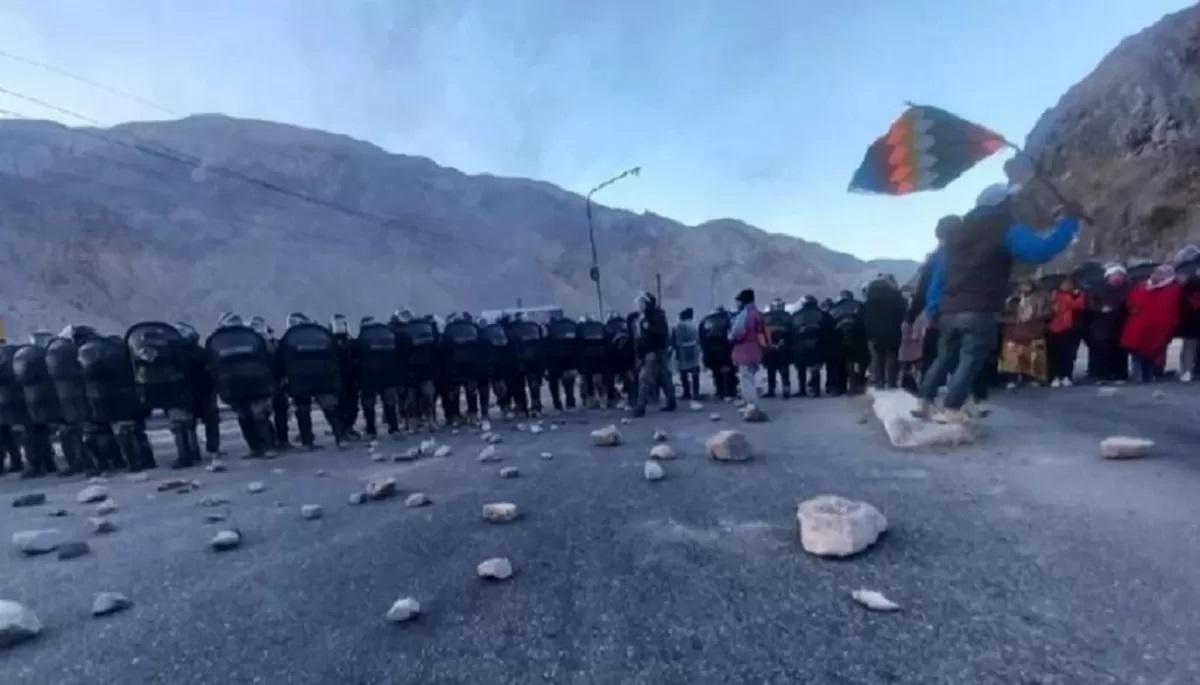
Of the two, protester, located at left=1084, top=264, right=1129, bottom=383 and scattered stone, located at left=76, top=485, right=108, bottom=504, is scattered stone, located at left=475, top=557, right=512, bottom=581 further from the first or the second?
protester, located at left=1084, top=264, right=1129, bottom=383

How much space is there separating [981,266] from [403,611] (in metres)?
4.85

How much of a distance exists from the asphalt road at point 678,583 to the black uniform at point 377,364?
15.8 feet

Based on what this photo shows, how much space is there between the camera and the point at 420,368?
12.0 m

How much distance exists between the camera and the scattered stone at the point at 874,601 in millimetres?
3192

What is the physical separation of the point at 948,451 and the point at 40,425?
10.7 meters

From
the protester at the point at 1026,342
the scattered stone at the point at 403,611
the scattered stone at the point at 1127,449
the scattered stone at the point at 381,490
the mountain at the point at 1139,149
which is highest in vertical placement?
the mountain at the point at 1139,149

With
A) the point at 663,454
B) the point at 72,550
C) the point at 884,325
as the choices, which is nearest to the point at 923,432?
the point at 663,454

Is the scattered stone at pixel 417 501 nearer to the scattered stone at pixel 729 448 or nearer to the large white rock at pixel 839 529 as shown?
the scattered stone at pixel 729 448

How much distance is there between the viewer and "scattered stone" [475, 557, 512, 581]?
390 cm

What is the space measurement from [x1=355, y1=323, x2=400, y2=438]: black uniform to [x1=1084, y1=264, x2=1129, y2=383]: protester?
33.5 feet

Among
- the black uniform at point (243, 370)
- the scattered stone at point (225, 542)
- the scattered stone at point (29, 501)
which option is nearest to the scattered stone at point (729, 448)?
the scattered stone at point (225, 542)

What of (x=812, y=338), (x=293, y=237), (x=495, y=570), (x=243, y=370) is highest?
(x=293, y=237)

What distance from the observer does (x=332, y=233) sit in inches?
3083

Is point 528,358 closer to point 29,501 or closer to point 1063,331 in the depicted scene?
point 29,501
